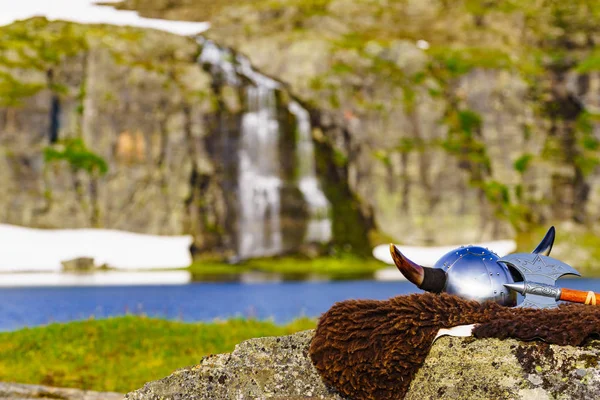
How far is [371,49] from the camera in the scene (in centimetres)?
9156

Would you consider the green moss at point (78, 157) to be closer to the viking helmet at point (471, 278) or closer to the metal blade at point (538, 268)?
the viking helmet at point (471, 278)

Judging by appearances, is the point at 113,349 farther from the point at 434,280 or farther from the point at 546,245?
the point at 546,245

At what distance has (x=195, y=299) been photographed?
44.1 m

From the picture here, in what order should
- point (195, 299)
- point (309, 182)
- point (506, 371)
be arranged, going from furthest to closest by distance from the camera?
point (309, 182) < point (195, 299) < point (506, 371)

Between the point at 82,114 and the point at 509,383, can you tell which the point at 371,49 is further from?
the point at 509,383

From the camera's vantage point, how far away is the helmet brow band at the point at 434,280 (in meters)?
7.67

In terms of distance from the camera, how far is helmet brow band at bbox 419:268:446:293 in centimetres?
767

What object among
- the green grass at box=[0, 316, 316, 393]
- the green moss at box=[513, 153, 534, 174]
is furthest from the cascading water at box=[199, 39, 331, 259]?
the green grass at box=[0, 316, 316, 393]

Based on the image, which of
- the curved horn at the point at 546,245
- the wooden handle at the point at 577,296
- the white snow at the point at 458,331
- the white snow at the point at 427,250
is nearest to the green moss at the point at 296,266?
the white snow at the point at 427,250

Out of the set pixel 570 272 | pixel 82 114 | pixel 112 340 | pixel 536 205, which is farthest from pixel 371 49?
pixel 570 272

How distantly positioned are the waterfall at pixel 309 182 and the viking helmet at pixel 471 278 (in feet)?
238

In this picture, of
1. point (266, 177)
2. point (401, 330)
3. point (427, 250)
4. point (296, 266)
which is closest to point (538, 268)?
point (401, 330)

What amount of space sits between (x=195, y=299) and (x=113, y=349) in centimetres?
2688

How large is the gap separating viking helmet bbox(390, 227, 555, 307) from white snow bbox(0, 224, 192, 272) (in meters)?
72.6
